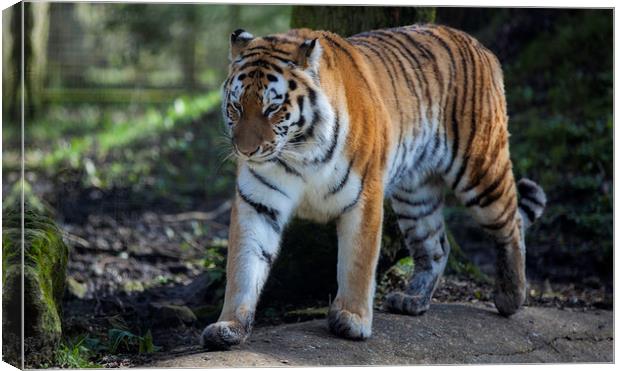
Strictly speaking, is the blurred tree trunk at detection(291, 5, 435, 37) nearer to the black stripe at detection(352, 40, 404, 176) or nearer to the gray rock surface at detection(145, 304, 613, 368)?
the black stripe at detection(352, 40, 404, 176)

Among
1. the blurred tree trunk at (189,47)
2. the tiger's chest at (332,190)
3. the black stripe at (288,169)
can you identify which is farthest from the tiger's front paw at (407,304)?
the blurred tree trunk at (189,47)

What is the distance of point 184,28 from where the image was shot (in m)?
11.9

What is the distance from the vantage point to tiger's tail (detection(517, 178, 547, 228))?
4.91m

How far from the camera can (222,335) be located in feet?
11.9

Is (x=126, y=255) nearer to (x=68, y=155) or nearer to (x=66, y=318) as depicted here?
(x=66, y=318)

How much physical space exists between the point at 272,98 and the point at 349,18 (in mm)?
1424

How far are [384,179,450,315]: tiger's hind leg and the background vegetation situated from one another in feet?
0.88

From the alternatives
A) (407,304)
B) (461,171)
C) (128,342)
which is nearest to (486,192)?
(461,171)

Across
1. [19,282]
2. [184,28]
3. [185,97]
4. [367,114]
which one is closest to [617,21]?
[367,114]

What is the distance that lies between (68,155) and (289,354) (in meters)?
5.10

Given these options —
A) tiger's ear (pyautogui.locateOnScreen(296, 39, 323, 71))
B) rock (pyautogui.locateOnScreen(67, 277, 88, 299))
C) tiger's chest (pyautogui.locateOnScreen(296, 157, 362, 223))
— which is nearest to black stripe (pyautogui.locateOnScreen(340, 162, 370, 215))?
tiger's chest (pyautogui.locateOnScreen(296, 157, 362, 223))

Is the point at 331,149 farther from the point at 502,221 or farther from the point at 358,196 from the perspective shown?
the point at 502,221

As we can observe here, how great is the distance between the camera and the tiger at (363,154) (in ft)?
12.2

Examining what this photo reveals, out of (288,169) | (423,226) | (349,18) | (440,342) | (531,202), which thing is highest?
(349,18)
